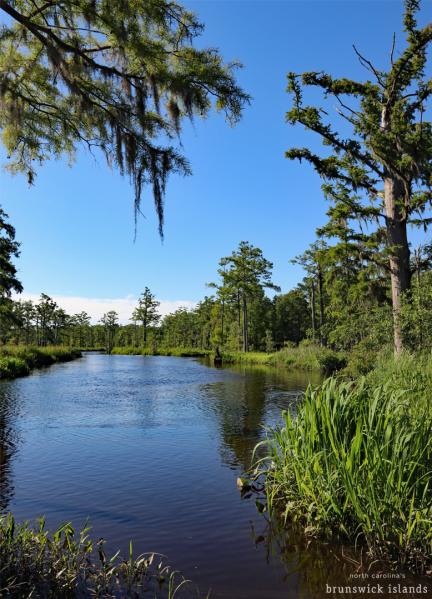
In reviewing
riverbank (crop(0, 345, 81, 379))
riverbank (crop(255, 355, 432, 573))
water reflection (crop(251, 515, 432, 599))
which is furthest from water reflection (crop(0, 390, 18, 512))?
riverbank (crop(0, 345, 81, 379))

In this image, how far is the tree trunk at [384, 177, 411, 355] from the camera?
52.1 feet

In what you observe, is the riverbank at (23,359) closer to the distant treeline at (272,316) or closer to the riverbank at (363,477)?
the distant treeline at (272,316)

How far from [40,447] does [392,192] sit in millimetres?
14124

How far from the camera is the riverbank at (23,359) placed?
24.9 metres

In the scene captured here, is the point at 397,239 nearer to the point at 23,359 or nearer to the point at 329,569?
the point at 329,569

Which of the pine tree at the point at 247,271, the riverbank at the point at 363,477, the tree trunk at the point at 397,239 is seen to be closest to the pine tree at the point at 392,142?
the tree trunk at the point at 397,239

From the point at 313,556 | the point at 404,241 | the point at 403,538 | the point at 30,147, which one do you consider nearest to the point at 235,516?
the point at 313,556

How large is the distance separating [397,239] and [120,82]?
13.0 meters

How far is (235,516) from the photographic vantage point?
19.9 ft

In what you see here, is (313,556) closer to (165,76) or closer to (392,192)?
(165,76)

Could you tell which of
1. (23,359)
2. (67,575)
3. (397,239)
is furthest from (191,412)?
(23,359)

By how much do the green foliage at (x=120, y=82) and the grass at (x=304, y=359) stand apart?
2228cm

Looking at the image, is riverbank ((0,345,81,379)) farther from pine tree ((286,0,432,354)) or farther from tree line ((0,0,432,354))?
pine tree ((286,0,432,354))

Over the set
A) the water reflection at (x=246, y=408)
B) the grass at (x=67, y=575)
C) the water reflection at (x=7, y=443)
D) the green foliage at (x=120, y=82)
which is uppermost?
the green foliage at (x=120, y=82)
